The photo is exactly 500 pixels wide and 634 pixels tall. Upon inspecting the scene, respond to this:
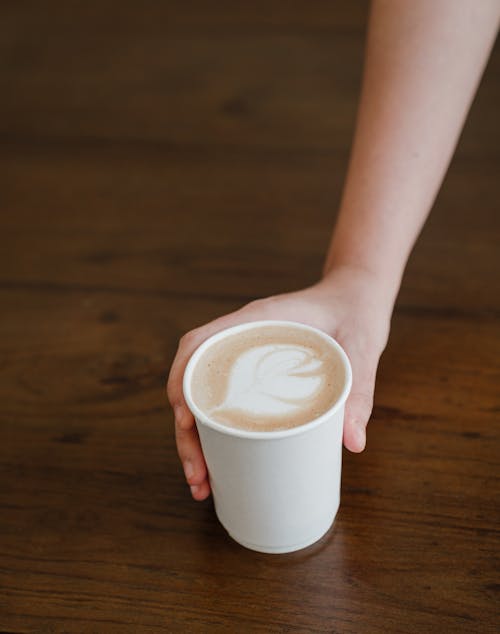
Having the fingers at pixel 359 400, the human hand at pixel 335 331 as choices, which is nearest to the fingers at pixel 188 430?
the human hand at pixel 335 331

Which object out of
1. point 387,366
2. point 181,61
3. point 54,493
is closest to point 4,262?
point 54,493

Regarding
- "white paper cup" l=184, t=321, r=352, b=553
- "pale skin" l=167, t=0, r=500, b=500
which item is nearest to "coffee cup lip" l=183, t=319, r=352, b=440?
"white paper cup" l=184, t=321, r=352, b=553

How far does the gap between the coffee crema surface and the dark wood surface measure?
0.58 ft

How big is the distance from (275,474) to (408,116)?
50 centimetres

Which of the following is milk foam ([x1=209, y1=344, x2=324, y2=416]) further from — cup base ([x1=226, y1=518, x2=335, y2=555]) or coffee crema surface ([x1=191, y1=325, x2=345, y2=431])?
cup base ([x1=226, y1=518, x2=335, y2=555])

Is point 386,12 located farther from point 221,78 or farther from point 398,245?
point 221,78

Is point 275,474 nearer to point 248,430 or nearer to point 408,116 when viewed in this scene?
point 248,430

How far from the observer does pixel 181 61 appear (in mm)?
1737

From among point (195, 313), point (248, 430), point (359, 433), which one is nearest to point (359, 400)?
point (359, 433)

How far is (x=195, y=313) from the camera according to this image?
3.61 ft

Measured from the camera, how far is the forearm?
0.96 meters

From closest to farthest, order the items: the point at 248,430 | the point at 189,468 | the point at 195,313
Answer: the point at 248,430 → the point at 189,468 → the point at 195,313

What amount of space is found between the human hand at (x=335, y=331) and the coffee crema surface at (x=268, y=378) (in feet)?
0.15

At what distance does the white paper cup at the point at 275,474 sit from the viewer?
690 millimetres
